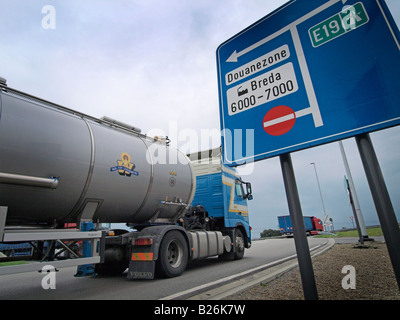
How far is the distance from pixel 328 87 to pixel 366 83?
0.86 feet

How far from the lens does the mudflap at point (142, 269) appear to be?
5254mm

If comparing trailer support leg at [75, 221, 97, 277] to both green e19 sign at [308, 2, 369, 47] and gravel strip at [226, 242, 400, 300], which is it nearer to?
gravel strip at [226, 242, 400, 300]

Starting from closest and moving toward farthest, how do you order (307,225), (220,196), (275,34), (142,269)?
(275,34) < (142,269) < (220,196) < (307,225)

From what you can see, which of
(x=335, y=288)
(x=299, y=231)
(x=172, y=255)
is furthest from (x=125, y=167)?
(x=335, y=288)

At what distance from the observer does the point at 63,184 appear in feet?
14.3

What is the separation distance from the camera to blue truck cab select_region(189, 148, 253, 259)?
8.87m

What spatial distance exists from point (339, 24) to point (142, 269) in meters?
5.51

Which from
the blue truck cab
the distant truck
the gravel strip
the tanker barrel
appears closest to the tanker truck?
the tanker barrel

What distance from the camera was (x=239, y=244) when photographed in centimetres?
923

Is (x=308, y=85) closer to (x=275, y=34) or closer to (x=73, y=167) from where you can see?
(x=275, y=34)

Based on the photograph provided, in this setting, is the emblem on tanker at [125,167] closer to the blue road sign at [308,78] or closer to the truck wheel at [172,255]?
the truck wheel at [172,255]

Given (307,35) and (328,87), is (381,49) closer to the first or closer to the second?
(328,87)
